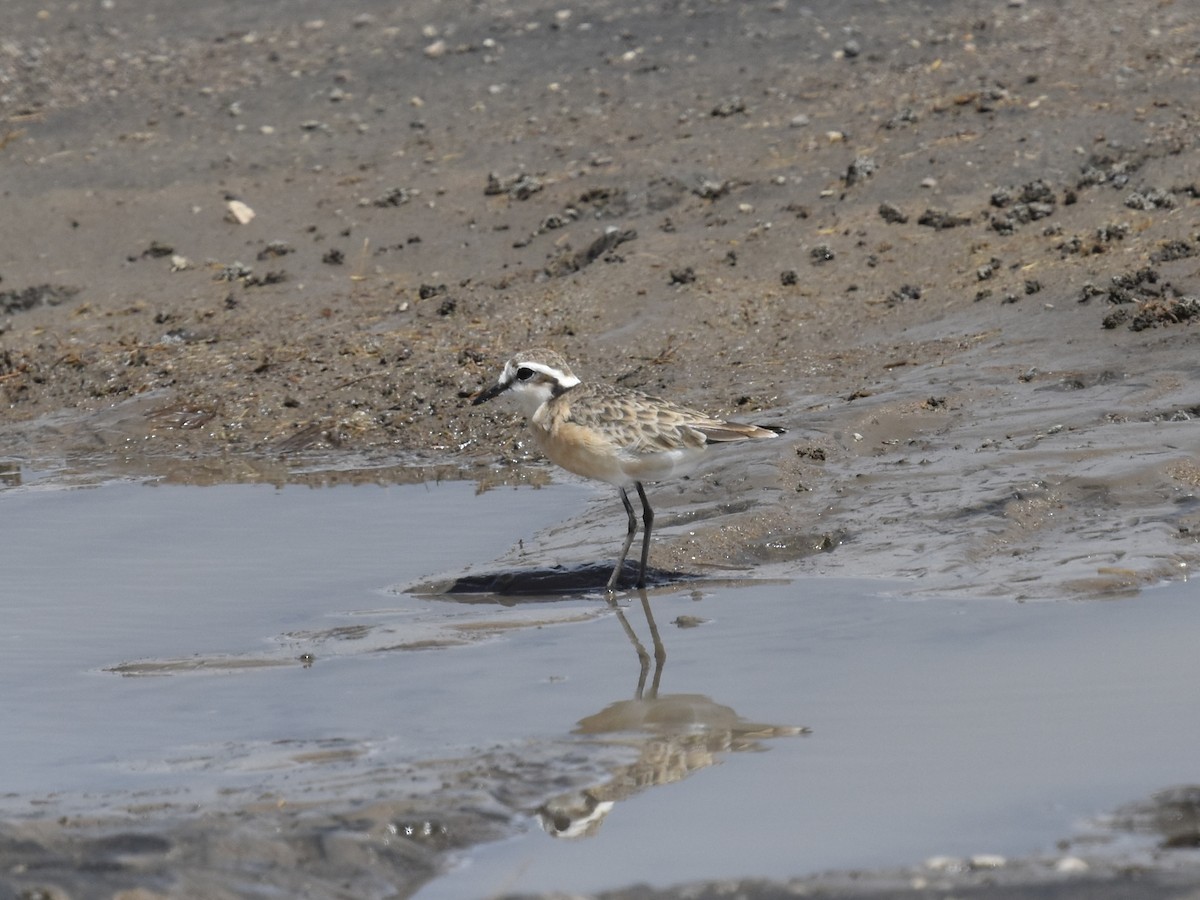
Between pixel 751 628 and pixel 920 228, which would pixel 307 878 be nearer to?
pixel 751 628

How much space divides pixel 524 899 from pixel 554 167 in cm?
1178

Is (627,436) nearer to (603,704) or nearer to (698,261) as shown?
(603,704)

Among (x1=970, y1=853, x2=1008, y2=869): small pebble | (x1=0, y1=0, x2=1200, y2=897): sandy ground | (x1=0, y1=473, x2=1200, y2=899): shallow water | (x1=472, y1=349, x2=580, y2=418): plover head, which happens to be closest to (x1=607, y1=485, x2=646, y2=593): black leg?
(x1=0, y1=473, x2=1200, y2=899): shallow water

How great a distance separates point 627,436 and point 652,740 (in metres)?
2.56

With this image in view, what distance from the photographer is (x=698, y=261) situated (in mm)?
13422

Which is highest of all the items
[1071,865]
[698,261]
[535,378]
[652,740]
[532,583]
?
[698,261]

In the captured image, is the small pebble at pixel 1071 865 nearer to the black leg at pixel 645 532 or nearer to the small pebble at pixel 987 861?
the small pebble at pixel 987 861

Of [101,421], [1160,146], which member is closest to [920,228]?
[1160,146]

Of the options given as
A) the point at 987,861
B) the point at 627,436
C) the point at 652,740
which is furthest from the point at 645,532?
the point at 987,861

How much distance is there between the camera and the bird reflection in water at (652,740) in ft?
17.6

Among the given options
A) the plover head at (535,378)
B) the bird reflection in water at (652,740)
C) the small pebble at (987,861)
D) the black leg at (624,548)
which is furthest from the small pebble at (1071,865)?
the plover head at (535,378)

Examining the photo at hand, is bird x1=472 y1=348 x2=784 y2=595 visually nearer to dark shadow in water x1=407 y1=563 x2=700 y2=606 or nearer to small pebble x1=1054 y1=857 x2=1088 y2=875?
dark shadow in water x1=407 y1=563 x2=700 y2=606

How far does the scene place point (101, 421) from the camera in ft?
41.1

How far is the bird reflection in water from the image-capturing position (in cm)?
536
